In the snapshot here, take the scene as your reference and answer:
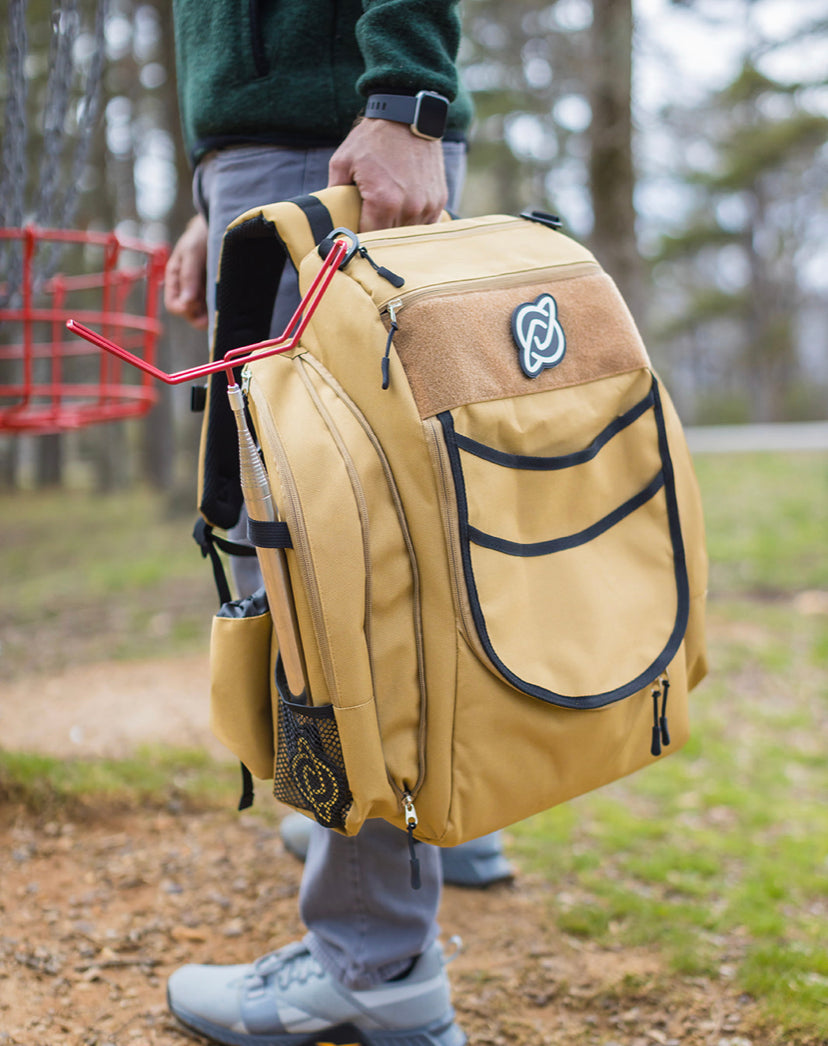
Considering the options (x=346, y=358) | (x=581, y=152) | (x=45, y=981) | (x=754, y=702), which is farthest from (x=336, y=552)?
(x=581, y=152)

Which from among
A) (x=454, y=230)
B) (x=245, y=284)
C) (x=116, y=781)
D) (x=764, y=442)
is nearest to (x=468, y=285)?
(x=454, y=230)

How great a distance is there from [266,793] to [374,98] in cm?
193

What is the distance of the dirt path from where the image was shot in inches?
66.4

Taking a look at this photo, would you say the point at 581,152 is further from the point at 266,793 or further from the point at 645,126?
the point at 266,793

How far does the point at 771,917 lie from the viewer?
206cm

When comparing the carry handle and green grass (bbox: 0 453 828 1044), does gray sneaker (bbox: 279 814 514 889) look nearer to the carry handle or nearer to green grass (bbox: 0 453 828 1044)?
green grass (bbox: 0 453 828 1044)

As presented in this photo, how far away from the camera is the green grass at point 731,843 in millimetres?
1925

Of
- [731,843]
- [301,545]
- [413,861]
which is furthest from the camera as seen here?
[731,843]

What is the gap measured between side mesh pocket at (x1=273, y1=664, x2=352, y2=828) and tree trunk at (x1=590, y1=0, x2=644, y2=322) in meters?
5.00

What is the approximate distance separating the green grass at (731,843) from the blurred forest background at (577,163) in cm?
209

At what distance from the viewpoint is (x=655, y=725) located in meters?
1.48

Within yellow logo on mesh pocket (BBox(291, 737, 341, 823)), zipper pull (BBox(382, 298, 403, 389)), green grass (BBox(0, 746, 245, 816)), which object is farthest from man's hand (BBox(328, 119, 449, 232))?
green grass (BBox(0, 746, 245, 816))

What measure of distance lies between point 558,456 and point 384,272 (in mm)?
385

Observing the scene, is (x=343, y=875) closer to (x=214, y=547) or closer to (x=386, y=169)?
(x=214, y=547)
